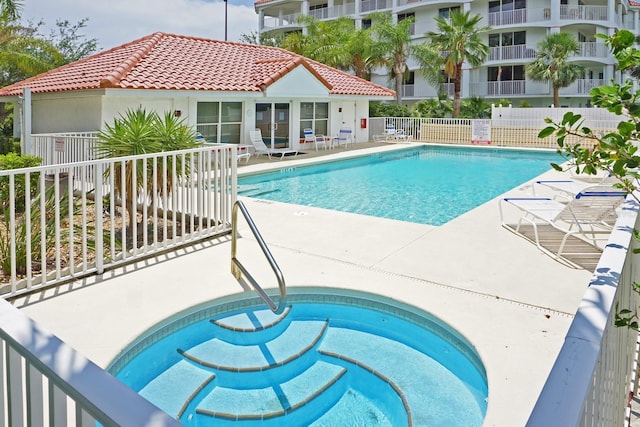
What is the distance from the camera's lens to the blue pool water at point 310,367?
414 centimetres

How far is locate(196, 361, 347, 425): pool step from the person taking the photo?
4109mm

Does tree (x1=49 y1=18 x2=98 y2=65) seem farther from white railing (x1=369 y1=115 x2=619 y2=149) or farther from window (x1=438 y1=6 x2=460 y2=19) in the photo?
window (x1=438 y1=6 x2=460 y2=19)

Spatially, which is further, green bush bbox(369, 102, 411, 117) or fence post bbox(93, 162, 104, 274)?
green bush bbox(369, 102, 411, 117)

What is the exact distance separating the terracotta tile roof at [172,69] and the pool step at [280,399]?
41.9ft

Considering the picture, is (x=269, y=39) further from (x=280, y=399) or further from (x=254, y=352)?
(x=280, y=399)

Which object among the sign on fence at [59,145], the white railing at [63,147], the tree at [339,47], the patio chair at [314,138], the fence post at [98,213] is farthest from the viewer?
the tree at [339,47]

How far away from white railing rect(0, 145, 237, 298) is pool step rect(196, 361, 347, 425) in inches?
107

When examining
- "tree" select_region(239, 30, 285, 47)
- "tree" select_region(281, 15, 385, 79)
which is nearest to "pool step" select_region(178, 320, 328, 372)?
"tree" select_region(281, 15, 385, 79)

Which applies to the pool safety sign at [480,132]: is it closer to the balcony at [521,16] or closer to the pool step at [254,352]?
the balcony at [521,16]

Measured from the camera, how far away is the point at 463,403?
167 inches

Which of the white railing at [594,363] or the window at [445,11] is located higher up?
the window at [445,11]

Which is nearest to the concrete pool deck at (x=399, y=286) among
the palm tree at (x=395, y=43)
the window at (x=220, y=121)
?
the window at (x=220, y=121)

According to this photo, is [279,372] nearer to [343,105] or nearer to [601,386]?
[601,386]

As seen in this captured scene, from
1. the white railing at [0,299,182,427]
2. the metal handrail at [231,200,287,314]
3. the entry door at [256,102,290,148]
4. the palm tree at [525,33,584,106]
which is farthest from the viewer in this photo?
the palm tree at [525,33,584,106]
